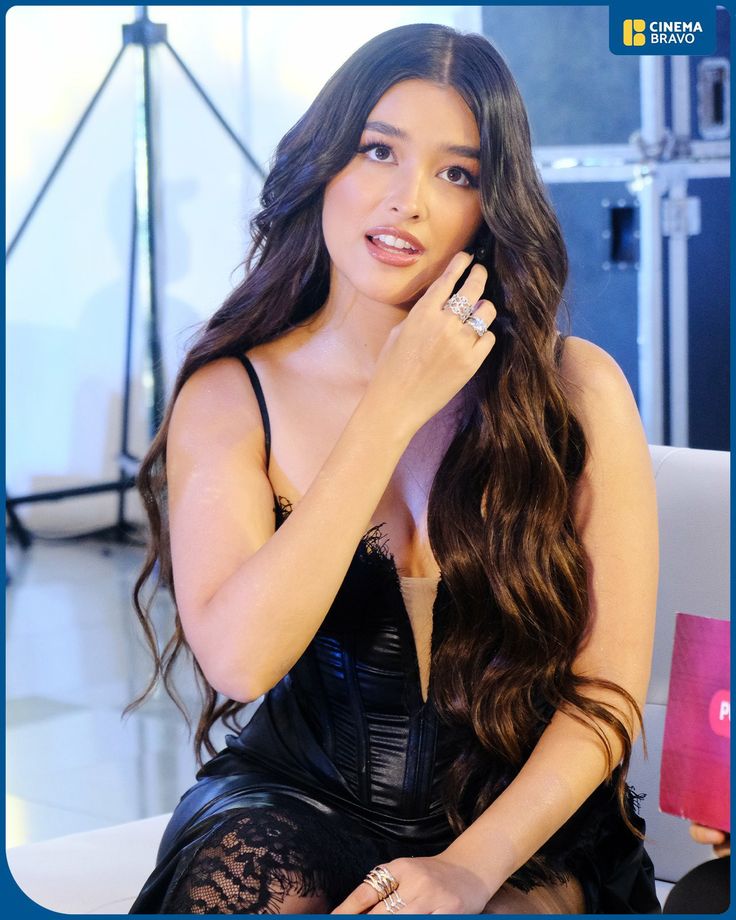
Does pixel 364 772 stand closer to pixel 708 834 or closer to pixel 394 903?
pixel 394 903

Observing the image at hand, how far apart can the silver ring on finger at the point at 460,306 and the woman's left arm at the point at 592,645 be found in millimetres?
243

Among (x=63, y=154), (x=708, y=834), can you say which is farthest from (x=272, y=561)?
(x=63, y=154)

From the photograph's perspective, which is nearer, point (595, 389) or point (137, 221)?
point (595, 389)

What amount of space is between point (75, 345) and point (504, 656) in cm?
591

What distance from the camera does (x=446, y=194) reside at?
1.84 meters

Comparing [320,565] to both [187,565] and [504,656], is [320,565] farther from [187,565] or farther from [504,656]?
[504,656]

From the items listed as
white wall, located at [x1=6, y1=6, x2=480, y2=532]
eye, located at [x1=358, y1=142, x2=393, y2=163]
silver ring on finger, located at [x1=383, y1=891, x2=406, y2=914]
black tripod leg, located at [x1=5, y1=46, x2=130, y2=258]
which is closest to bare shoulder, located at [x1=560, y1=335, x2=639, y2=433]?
eye, located at [x1=358, y1=142, x2=393, y2=163]

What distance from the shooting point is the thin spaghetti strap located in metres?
1.94

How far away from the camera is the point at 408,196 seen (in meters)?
1.80

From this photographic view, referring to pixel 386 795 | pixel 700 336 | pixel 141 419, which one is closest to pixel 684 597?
pixel 386 795

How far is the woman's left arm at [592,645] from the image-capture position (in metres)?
1.56

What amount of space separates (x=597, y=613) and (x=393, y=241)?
0.60 meters

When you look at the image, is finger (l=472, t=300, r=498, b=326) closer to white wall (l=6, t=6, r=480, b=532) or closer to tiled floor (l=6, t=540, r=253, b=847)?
tiled floor (l=6, t=540, r=253, b=847)

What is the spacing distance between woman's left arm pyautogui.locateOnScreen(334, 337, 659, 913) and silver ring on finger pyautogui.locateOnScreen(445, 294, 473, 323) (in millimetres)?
243
